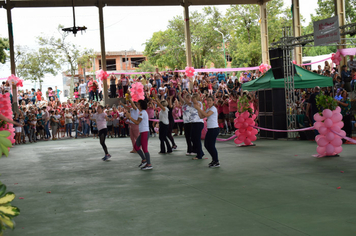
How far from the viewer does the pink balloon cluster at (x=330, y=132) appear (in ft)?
31.2

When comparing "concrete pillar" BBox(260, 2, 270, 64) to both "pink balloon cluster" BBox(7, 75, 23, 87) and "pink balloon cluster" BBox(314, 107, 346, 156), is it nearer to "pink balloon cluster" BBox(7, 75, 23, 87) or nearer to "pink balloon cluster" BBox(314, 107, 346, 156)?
"pink balloon cluster" BBox(7, 75, 23, 87)

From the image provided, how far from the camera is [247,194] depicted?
6.09 meters

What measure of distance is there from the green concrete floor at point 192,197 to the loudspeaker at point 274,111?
4413 mm

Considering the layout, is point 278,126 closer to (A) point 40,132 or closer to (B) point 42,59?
(A) point 40,132

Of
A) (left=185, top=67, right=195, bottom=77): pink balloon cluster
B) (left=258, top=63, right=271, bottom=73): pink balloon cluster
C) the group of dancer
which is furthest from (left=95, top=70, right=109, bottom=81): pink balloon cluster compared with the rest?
the group of dancer

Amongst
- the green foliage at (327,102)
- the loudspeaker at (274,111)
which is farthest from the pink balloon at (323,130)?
the loudspeaker at (274,111)

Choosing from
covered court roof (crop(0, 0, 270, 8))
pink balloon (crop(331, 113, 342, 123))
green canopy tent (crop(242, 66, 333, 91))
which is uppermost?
covered court roof (crop(0, 0, 270, 8))

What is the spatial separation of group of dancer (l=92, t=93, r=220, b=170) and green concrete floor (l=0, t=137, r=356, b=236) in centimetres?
44

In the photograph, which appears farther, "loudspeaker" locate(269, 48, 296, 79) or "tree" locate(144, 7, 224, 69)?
"tree" locate(144, 7, 224, 69)

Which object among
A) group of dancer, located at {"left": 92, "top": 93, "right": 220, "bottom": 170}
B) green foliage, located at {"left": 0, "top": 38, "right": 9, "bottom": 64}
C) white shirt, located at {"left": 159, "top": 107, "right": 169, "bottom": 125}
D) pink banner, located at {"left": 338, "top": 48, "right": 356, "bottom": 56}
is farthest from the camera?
green foliage, located at {"left": 0, "top": 38, "right": 9, "bottom": 64}

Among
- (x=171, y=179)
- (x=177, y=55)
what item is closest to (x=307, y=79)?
(x=171, y=179)

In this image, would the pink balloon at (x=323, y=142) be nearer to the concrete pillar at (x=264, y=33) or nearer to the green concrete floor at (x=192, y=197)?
the green concrete floor at (x=192, y=197)

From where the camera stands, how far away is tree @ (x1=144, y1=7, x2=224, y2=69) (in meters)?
45.2

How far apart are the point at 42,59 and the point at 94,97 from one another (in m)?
14.0
